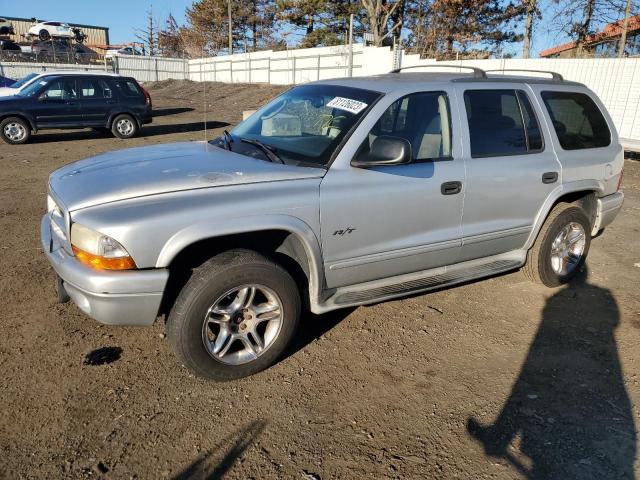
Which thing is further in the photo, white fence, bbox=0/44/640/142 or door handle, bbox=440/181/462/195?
white fence, bbox=0/44/640/142

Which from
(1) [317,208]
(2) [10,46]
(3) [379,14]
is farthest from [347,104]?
(2) [10,46]

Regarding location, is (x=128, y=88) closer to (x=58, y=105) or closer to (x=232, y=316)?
(x=58, y=105)

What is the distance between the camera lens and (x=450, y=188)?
11.7 ft

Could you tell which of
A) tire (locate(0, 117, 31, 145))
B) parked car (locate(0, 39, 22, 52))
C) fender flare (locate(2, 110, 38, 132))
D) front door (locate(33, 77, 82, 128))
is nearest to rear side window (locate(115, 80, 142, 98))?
front door (locate(33, 77, 82, 128))

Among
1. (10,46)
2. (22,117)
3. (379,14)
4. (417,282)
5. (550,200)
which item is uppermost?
(379,14)

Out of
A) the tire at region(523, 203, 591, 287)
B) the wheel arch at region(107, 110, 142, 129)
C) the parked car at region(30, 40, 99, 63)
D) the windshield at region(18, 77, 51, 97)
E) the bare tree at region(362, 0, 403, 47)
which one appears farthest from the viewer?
the parked car at region(30, 40, 99, 63)

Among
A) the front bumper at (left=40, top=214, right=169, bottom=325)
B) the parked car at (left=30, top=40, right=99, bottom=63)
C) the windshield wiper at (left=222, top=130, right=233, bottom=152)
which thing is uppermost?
the parked car at (left=30, top=40, right=99, bottom=63)

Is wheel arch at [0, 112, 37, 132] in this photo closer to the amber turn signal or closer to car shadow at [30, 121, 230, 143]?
car shadow at [30, 121, 230, 143]

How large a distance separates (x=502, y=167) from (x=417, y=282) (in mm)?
1114

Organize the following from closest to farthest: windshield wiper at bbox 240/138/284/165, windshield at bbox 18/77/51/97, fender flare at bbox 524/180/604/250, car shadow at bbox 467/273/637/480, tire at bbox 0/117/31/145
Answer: car shadow at bbox 467/273/637/480
windshield wiper at bbox 240/138/284/165
fender flare at bbox 524/180/604/250
tire at bbox 0/117/31/145
windshield at bbox 18/77/51/97

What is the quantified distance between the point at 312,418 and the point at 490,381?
119cm

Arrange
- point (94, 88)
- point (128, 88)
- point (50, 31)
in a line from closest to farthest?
point (94, 88), point (128, 88), point (50, 31)

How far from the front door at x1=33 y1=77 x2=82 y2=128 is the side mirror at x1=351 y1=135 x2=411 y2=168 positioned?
12480 millimetres

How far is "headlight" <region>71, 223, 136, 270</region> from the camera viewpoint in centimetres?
266
